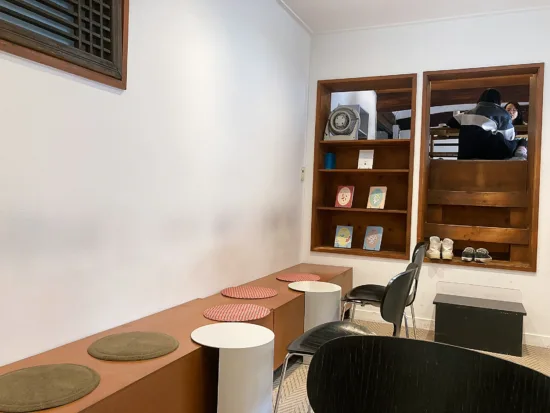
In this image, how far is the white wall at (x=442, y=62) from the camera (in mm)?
3721

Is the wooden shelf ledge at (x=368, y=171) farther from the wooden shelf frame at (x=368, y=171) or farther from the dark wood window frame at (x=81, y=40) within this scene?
the dark wood window frame at (x=81, y=40)

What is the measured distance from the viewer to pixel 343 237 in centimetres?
454

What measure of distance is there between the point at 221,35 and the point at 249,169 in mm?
946

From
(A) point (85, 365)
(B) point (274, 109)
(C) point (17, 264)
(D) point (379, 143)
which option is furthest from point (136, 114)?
(D) point (379, 143)

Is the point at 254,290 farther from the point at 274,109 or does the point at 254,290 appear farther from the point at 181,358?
the point at 274,109

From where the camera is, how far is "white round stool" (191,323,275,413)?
73.9 inches

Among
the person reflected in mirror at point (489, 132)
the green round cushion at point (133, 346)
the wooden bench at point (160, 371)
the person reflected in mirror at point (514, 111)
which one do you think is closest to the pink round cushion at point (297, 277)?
the wooden bench at point (160, 371)

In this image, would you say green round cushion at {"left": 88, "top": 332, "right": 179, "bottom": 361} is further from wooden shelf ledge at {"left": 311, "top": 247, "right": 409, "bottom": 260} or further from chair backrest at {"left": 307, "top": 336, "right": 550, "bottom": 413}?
wooden shelf ledge at {"left": 311, "top": 247, "right": 409, "bottom": 260}

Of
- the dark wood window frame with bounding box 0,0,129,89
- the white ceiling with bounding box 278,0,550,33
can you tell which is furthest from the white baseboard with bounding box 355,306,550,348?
the dark wood window frame with bounding box 0,0,129,89

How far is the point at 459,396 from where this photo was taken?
3.39ft

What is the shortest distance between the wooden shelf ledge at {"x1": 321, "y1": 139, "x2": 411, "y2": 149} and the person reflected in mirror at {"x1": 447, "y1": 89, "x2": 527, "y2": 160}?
635mm

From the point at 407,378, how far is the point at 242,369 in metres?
0.95

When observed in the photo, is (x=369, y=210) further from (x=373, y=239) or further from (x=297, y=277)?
(x=297, y=277)

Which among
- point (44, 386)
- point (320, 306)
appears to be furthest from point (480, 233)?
point (44, 386)
